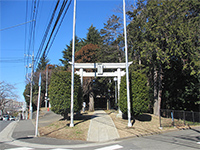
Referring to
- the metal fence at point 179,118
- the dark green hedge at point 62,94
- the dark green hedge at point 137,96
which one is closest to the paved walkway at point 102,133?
the dark green hedge at point 137,96

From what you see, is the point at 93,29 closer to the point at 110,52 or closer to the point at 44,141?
the point at 110,52

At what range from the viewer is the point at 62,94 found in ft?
42.9

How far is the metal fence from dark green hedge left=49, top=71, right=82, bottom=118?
8047 mm

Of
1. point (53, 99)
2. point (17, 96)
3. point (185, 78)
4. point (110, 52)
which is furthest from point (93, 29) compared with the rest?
point (53, 99)

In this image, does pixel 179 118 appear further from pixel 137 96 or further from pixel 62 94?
pixel 62 94

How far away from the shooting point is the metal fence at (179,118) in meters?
14.5

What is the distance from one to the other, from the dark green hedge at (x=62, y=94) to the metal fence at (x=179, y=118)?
8.05 m

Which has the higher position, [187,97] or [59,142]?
[187,97]

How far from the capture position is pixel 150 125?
42.2ft

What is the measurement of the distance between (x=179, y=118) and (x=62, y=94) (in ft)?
38.1

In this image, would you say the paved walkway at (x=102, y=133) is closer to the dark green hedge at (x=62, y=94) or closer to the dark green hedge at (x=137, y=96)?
the dark green hedge at (x=137, y=96)

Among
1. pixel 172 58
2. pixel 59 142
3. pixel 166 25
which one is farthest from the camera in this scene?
pixel 172 58

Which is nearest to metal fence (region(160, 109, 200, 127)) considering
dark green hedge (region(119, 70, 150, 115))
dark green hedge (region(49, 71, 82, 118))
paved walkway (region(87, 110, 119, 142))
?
dark green hedge (region(119, 70, 150, 115))

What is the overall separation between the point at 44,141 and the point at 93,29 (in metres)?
35.1
